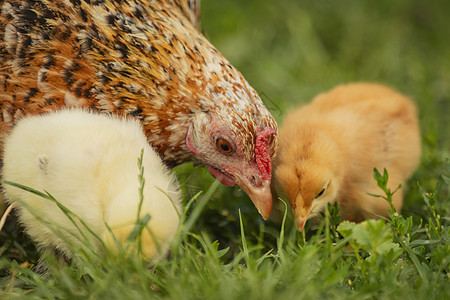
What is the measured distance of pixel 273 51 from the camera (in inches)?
209

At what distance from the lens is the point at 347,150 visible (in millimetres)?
3105

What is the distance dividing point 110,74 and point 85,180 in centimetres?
53

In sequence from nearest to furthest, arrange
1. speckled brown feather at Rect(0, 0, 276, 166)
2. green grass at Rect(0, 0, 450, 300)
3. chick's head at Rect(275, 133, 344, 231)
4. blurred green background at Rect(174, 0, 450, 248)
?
green grass at Rect(0, 0, 450, 300)
speckled brown feather at Rect(0, 0, 276, 166)
chick's head at Rect(275, 133, 344, 231)
blurred green background at Rect(174, 0, 450, 248)

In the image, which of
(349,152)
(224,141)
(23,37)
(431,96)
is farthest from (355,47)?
(23,37)

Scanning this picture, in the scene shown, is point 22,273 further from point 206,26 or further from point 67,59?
point 206,26

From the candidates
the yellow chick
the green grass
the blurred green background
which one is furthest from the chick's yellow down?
the yellow chick

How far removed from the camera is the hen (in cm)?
268

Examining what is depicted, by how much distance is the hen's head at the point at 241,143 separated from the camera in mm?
2684

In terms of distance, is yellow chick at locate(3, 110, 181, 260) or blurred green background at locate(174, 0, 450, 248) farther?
blurred green background at locate(174, 0, 450, 248)

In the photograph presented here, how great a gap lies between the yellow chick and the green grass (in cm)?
10

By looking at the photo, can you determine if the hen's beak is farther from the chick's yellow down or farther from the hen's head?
the chick's yellow down

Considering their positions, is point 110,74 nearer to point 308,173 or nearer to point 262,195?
point 262,195

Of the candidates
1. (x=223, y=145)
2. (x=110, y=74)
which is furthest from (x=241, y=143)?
(x=110, y=74)

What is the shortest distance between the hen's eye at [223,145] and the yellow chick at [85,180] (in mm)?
277
